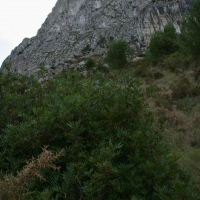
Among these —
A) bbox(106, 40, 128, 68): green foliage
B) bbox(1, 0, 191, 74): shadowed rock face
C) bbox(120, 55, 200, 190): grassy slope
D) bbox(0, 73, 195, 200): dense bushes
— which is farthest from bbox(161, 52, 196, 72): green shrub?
bbox(1, 0, 191, 74): shadowed rock face

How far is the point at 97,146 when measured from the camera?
171 inches

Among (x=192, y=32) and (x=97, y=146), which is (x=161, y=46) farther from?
(x=97, y=146)

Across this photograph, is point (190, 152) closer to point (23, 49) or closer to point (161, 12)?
point (161, 12)

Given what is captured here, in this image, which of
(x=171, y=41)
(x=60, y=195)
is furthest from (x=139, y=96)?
(x=171, y=41)

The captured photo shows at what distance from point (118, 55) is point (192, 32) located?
1378 cm

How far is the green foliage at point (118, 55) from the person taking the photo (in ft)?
109

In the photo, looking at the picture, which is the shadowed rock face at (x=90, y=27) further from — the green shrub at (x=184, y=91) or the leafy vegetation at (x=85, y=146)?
the leafy vegetation at (x=85, y=146)

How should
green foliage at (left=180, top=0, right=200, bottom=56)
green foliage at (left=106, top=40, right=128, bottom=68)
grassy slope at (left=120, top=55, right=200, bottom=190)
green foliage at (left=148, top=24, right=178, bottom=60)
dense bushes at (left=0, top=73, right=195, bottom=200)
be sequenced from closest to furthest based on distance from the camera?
1. dense bushes at (left=0, top=73, right=195, bottom=200)
2. grassy slope at (left=120, top=55, right=200, bottom=190)
3. green foliage at (left=180, top=0, right=200, bottom=56)
4. green foliage at (left=148, top=24, right=178, bottom=60)
5. green foliage at (left=106, top=40, right=128, bottom=68)

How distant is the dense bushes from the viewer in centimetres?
390

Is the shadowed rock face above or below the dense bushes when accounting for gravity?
above

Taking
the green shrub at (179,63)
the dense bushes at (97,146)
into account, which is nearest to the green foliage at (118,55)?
the green shrub at (179,63)

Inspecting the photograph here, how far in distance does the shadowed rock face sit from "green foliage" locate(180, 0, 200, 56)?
51381mm

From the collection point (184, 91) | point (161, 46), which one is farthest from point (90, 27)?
point (184, 91)

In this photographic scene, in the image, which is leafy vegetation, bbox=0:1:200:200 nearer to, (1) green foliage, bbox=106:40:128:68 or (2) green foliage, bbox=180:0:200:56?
(2) green foliage, bbox=180:0:200:56
